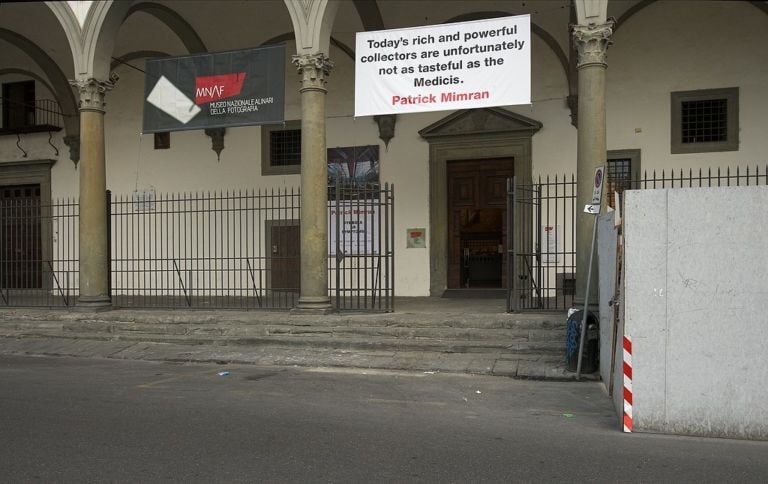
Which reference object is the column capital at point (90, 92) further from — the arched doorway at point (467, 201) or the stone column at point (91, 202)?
the arched doorway at point (467, 201)

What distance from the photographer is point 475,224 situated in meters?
15.5

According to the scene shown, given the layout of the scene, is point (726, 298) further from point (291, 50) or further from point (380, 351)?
point (291, 50)

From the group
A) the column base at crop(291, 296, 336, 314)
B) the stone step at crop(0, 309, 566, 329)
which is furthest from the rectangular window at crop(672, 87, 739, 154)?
the column base at crop(291, 296, 336, 314)

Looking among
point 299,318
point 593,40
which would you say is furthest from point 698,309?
point 299,318

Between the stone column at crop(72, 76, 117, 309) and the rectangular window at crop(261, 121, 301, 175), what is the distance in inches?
175

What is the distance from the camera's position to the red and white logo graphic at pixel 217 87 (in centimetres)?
1205

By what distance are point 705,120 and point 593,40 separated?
524cm

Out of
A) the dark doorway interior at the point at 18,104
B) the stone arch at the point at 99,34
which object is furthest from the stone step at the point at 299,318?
the dark doorway interior at the point at 18,104

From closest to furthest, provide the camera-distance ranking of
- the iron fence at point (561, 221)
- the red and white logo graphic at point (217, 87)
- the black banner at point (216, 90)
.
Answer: the black banner at point (216, 90) < the red and white logo graphic at point (217, 87) < the iron fence at point (561, 221)

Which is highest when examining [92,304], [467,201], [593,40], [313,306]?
[593,40]

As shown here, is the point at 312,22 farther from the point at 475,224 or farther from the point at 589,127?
the point at 475,224

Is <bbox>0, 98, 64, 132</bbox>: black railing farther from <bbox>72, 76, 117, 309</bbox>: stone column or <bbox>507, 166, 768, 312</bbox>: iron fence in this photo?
<bbox>507, 166, 768, 312</bbox>: iron fence

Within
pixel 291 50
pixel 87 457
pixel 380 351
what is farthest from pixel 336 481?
pixel 291 50

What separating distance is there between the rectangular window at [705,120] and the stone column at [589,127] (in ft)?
15.4
